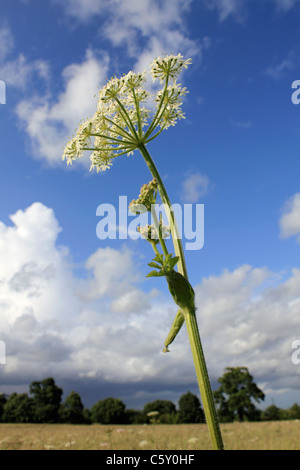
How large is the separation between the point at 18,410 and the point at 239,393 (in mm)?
44194

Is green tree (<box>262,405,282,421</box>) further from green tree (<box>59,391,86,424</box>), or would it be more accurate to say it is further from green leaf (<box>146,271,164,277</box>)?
green leaf (<box>146,271,164,277</box>)

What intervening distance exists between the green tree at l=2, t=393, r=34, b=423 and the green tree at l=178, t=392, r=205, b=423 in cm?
2955

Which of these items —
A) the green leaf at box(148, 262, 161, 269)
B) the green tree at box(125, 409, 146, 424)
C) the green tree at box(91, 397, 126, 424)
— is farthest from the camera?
the green tree at box(91, 397, 126, 424)

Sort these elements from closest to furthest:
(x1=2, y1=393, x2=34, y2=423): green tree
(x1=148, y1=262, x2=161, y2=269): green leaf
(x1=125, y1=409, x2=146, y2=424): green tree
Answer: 1. (x1=148, y1=262, x2=161, y2=269): green leaf
2. (x1=125, y1=409, x2=146, y2=424): green tree
3. (x1=2, y1=393, x2=34, y2=423): green tree

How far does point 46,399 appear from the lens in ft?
222

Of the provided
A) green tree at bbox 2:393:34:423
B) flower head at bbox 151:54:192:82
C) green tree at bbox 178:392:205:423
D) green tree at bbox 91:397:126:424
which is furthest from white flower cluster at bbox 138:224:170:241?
green tree at bbox 2:393:34:423

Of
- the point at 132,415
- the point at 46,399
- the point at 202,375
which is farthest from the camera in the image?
the point at 46,399

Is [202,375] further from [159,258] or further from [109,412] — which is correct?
[109,412]

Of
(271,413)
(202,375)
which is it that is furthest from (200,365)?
(271,413)

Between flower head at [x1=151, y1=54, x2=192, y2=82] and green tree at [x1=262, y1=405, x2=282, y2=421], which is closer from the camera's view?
flower head at [x1=151, y1=54, x2=192, y2=82]

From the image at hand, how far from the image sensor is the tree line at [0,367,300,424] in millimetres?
63688

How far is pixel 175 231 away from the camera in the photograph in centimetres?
257
